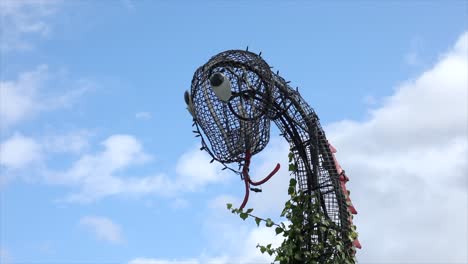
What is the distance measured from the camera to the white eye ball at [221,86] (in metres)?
6.46

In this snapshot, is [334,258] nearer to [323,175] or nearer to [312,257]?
[312,257]

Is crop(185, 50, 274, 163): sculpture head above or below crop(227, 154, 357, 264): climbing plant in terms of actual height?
above

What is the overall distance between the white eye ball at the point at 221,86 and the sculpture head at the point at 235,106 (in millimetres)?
→ 87

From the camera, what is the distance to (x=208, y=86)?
6.74 meters

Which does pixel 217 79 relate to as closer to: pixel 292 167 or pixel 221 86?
pixel 221 86

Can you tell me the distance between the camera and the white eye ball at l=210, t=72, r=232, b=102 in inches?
254

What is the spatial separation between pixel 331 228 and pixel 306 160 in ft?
2.25

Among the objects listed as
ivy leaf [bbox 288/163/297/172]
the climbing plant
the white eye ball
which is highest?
the white eye ball

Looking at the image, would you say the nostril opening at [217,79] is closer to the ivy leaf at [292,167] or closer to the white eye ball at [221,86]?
the white eye ball at [221,86]

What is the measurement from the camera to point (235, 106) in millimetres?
6672

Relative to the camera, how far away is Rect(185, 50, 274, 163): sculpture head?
6.67 meters

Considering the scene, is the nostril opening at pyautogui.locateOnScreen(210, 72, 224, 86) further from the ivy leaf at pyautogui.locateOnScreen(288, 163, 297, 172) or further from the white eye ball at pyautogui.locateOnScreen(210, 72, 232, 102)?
the ivy leaf at pyautogui.locateOnScreen(288, 163, 297, 172)

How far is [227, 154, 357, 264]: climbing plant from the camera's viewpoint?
6672 millimetres

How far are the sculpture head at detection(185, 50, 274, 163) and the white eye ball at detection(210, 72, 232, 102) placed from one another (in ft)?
0.29
